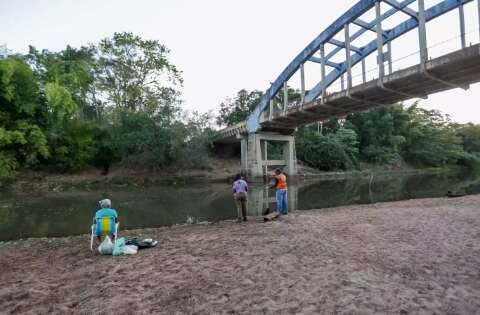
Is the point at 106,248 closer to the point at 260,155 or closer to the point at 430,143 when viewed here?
the point at 260,155

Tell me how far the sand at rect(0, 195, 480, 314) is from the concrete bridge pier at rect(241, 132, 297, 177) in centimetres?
2578

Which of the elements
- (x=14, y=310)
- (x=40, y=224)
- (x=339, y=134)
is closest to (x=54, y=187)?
(x=40, y=224)

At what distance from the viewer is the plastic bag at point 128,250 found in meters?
5.34

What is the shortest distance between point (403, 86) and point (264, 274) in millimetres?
20840

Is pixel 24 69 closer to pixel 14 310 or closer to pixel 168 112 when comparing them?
pixel 168 112

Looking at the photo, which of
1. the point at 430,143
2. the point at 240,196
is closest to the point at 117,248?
the point at 240,196

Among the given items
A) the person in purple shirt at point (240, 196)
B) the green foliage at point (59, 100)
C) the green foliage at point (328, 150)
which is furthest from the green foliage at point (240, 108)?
the person in purple shirt at point (240, 196)

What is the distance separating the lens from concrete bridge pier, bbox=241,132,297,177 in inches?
1284

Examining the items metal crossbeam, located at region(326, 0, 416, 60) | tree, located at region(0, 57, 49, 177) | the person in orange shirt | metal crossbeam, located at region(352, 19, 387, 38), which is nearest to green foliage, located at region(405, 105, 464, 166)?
metal crossbeam, located at region(326, 0, 416, 60)

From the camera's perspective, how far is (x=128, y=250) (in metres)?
5.38

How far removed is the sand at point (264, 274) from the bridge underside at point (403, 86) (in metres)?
13.2

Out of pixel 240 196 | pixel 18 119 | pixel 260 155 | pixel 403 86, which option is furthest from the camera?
pixel 260 155

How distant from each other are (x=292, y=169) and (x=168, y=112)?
1587cm

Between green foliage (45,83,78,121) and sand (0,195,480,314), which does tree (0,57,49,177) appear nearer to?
green foliage (45,83,78,121)
